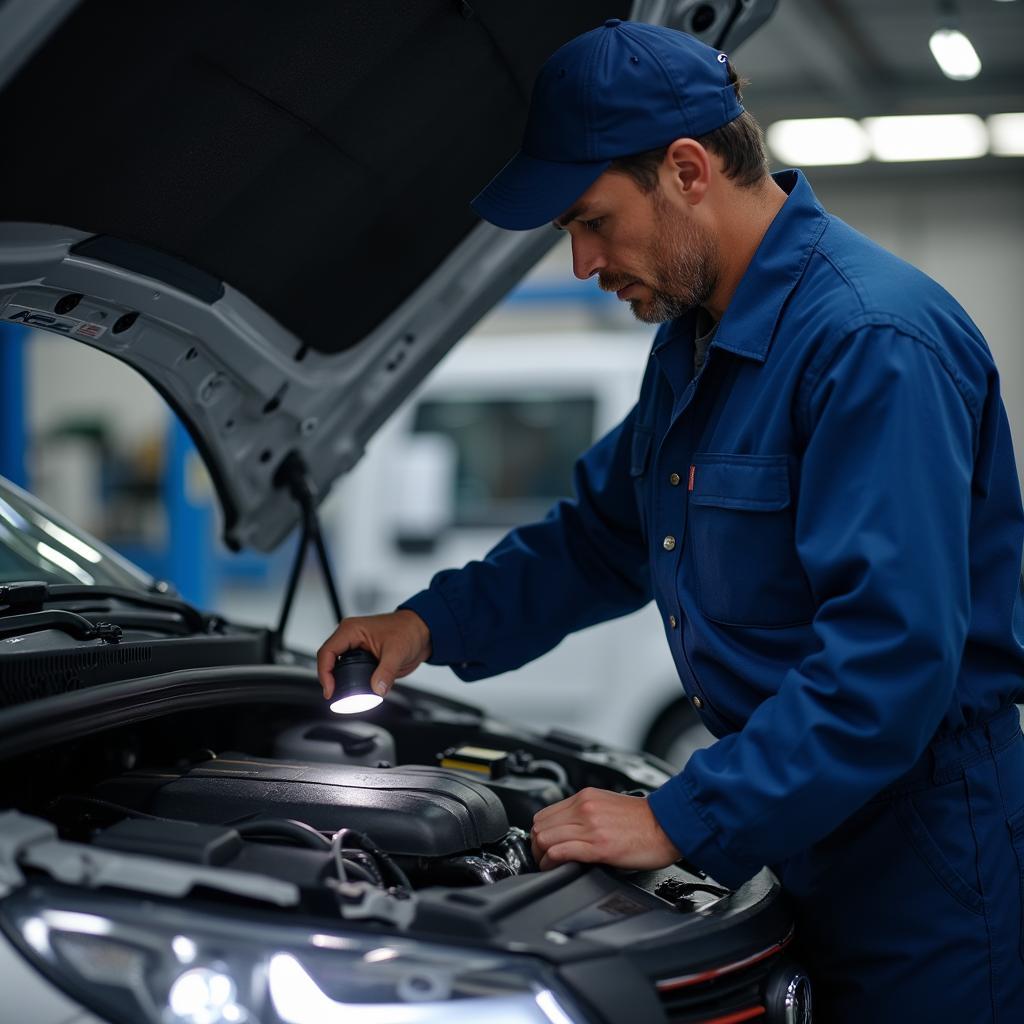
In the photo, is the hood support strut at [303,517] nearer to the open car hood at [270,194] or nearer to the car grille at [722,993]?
the open car hood at [270,194]

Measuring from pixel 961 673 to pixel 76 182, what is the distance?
1277 mm

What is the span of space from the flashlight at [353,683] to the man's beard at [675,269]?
0.65 m

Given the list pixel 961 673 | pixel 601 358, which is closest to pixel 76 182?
pixel 961 673

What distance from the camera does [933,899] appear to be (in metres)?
1.51

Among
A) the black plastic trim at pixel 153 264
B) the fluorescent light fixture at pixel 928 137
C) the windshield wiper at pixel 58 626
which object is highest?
the fluorescent light fixture at pixel 928 137

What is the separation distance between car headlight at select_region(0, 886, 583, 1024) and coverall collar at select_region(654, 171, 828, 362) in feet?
2.55

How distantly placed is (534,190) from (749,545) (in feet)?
1.69

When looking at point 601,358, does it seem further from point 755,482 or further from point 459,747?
point 755,482

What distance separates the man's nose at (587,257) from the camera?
64.2 inches

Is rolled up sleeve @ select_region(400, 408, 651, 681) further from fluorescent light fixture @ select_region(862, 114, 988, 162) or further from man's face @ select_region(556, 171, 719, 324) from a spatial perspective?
fluorescent light fixture @ select_region(862, 114, 988, 162)

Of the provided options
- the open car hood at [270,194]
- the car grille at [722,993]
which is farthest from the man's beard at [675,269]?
the car grille at [722,993]

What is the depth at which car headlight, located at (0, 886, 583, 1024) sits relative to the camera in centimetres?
117

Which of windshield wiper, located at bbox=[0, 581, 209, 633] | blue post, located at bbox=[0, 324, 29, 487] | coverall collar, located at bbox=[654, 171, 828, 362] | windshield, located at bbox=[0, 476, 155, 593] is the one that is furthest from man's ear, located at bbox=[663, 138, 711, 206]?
blue post, located at bbox=[0, 324, 29, 487]

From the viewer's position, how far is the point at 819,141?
762 cm
